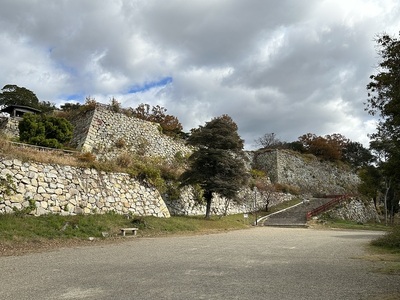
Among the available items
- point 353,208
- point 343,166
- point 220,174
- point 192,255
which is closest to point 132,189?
point 220,174

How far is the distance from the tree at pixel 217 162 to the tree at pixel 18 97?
2609 cm

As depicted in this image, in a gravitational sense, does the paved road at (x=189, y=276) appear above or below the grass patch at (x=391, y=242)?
below

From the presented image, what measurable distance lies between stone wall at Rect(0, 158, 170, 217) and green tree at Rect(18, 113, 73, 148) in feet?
13.5

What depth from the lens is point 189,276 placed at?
7.67 m

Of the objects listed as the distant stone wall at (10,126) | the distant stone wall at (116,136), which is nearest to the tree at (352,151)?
the distant stone wall at (116,136)

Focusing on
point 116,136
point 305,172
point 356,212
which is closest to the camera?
point 116,136

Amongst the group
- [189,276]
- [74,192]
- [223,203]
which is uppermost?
[74,192]

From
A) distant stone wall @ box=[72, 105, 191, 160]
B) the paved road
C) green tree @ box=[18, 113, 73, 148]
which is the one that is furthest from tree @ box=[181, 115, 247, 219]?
the paved road

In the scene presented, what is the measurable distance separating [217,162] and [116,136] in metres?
9.79

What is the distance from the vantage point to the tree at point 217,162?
929 inches

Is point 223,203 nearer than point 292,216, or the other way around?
point 223,203

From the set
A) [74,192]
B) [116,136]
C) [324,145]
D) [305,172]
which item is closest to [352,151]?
[324,145]

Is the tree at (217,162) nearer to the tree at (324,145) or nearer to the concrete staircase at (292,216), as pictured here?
the concrete staircase at (292,216)

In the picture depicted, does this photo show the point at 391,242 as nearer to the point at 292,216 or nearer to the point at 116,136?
the point at 292,216
